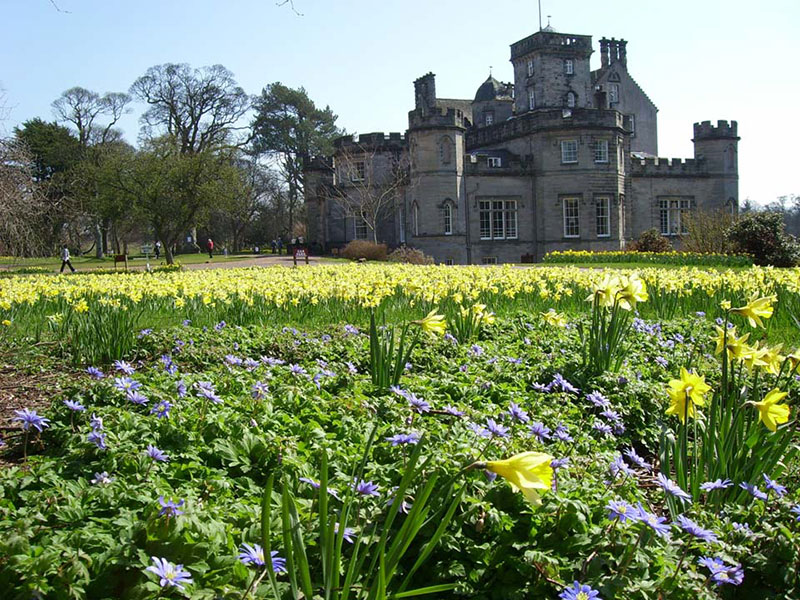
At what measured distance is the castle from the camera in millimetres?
38438

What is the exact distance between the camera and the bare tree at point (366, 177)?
1706 inches

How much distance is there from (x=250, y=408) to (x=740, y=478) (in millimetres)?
2437

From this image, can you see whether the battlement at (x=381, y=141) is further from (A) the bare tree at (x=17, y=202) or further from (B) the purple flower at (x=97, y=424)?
(B) the purple flower at (x=97, y=424)

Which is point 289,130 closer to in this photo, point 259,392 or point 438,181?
point 438,181

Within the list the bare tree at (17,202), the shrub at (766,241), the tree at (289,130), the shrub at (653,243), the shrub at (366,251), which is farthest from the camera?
the tree at (289,130)

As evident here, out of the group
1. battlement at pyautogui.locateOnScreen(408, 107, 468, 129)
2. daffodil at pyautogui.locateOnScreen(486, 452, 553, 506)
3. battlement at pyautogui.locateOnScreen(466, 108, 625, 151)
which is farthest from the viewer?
battlement at pyautogui.locateOnScreen(466, 108, 625, 151)

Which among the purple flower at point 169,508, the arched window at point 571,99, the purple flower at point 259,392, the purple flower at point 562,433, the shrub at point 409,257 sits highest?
the arched window at point 571,99

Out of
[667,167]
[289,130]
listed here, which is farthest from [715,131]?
[289,130]

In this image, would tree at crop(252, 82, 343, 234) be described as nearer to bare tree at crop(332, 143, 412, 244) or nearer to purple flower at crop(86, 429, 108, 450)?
bare tree at crop(332, 143, 412, 244)

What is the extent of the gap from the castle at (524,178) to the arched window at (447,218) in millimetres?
→ 56

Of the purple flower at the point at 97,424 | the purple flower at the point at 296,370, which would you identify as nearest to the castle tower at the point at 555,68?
the purple flower at the point at 296,370

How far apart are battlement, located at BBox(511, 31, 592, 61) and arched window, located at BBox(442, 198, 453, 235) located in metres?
13.6

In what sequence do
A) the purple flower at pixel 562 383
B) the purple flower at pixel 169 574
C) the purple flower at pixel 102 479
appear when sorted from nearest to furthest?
the purple flower at pixel 169 574 → the purple flower at pixel 102 479 → the purple flower at pixel 562 383

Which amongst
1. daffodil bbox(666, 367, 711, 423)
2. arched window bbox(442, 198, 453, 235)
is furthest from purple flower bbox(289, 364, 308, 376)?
A: arched window bbox(442, 198, 453, 235)
